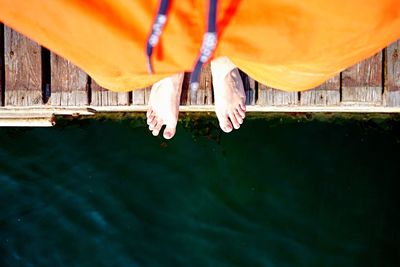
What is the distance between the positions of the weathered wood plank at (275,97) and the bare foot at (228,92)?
10 centimetres

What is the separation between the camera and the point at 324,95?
2697 mm

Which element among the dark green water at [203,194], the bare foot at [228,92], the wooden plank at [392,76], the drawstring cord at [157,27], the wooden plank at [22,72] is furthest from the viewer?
the dark green water at [203,194]

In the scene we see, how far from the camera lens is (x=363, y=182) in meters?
3.44

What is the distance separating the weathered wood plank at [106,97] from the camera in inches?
108

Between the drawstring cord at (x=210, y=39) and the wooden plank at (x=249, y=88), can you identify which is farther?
the wooden plank at (x=249, y=88)

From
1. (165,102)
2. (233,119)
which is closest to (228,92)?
(233,119)

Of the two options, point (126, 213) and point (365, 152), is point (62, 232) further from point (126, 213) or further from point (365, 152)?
point (365, 152)

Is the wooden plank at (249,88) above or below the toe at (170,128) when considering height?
above

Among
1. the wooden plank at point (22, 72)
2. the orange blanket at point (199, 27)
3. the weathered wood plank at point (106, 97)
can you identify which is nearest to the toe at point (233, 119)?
the weathered wood plank at point (106, 97)

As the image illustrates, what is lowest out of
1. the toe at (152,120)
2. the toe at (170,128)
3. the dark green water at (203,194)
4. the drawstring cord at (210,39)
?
the dark green water at (203,194)

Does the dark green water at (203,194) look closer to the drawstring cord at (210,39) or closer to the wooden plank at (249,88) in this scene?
the wooden plank at (249,88)

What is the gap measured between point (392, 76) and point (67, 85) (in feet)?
5.60

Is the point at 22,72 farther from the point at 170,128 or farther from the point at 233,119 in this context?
the point at 233,119

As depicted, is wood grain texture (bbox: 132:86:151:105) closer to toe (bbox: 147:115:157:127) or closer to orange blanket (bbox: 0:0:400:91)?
toe (bbox: 147:115:157:127)
